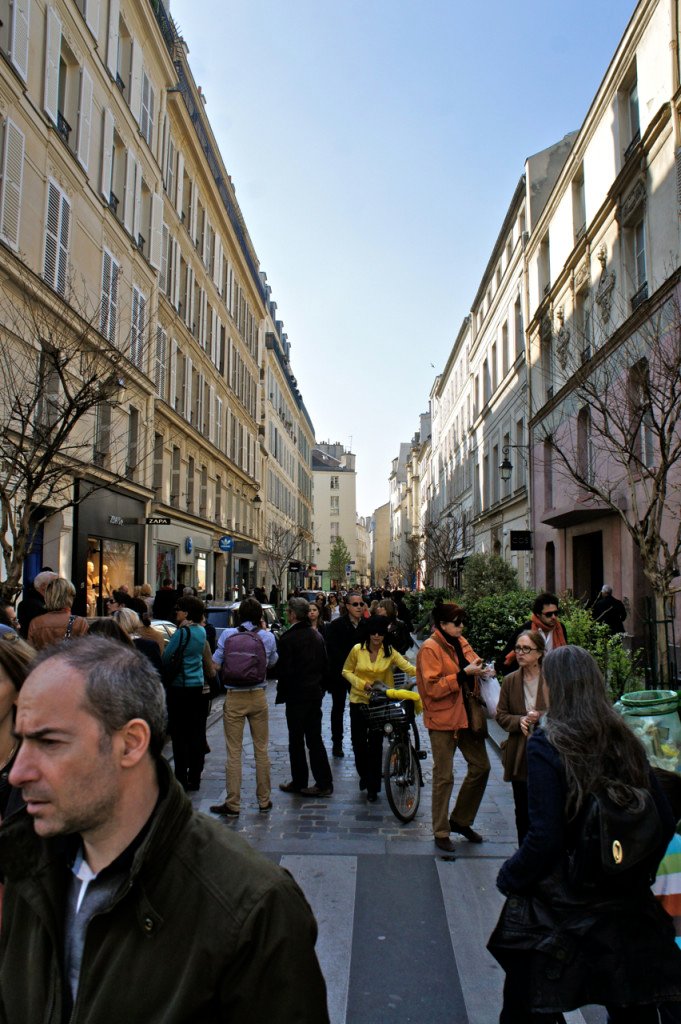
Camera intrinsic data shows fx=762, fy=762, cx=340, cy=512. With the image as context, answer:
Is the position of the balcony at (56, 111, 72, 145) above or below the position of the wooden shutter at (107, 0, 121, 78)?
below

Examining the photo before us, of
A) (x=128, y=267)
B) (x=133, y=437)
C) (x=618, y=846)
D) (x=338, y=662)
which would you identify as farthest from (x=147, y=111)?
(x=618, y=846)

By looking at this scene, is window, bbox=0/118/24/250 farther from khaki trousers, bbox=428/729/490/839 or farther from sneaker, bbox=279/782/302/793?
khaki trousers, bbox=428/729/490/839

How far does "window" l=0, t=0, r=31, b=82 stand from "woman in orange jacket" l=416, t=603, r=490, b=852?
13613 mm

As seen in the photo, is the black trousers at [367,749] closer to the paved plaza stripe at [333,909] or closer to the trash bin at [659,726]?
the paved plaza stripe at [333,909]

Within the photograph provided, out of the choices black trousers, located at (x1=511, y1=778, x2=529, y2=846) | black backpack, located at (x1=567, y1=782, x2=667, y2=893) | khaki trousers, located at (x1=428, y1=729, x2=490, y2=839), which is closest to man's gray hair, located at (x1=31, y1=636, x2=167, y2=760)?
black backpack, located at (x1=567, y1=782, x2=667, y2=893)

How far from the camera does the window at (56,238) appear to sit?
51.7 ft

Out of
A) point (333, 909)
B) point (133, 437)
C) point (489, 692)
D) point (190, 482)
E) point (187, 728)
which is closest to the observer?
point (333, 909)

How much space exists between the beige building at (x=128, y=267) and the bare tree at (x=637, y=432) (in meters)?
6.81

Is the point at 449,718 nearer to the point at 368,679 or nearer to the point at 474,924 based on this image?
the point at 474,924

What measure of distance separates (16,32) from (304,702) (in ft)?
44.9

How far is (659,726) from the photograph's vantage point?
16.5ft

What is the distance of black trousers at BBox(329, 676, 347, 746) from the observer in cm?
954

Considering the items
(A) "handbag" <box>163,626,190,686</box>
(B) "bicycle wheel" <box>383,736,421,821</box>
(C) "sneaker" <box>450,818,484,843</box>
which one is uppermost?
(A) "handbag" <box>163,626,190,686</box>

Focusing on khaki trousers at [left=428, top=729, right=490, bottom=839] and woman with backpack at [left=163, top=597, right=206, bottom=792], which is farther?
woman with backpack at [left=163, top=597, right=206, bottom=792]
